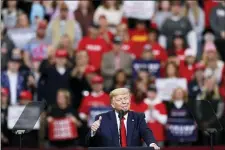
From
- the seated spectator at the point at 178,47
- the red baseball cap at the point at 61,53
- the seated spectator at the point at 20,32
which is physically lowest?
the red baseball cap at the point at 61,53

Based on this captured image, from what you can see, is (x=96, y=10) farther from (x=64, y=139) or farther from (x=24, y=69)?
(x=64, y=139)

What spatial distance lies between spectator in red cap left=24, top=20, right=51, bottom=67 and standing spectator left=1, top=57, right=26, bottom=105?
2.24 ft

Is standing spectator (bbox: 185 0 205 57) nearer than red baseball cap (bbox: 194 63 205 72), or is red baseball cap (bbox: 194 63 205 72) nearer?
red baseball cap (bbox: 194 63 205 72)

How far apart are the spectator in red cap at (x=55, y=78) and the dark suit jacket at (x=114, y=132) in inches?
281

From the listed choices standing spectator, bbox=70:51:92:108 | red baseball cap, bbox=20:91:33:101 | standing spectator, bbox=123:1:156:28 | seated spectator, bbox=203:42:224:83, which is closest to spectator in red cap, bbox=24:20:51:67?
standing spectator, bbox=70:51:92:108

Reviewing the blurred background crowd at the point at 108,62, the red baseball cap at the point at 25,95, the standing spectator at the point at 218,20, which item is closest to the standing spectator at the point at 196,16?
the blurred background crowd at the point at 108,62

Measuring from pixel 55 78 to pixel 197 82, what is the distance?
316 cm

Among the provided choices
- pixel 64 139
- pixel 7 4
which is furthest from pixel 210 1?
pixel 64 139

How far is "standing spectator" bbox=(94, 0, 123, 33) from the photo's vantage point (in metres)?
21.4

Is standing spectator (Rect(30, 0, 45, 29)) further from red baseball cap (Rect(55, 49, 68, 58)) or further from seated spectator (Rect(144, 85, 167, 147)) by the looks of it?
seated spectator (Rect(144, 85, 167, 147))

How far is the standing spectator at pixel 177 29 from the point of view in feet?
68.8

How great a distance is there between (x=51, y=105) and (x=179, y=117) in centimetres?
270

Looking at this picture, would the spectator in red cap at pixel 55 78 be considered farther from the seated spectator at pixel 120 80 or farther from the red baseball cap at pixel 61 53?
the seated spectator at pixel 120 80

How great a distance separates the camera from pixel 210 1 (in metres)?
22.3
